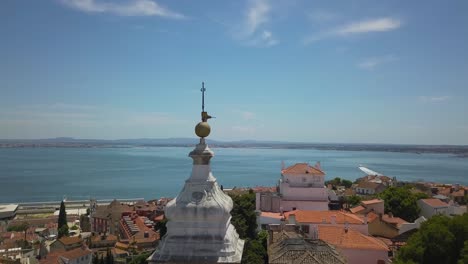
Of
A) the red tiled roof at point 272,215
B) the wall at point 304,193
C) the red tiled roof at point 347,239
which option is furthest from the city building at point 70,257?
the red tiled roof at point 347,239

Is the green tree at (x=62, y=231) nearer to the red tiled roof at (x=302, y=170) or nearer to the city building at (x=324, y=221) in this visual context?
the red tiled roof at (x=302, y=170)

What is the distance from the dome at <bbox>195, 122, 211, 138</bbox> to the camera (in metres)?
6.70

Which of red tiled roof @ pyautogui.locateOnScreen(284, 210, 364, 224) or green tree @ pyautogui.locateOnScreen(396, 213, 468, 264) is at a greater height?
green tree @ pyautogui.locateOnScreen(396, 213, 468, 264)

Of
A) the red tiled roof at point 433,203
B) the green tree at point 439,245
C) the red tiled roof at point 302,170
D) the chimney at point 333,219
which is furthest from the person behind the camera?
the red tiled roof at point 302,170

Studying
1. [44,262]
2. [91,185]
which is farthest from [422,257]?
[91,185]

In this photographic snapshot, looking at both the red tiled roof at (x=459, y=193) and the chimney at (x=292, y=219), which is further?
the red tiled roof at (x=459, y=193)

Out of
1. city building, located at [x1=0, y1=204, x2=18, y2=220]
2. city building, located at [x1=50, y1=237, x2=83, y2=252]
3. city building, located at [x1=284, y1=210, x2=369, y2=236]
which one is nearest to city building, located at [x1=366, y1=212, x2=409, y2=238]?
city building, located at [x1=284, y1=210, x2=369, y2=236]

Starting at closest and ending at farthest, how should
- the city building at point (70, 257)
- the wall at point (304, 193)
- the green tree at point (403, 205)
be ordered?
the city building at point (70, 257)
the green tree at point (403, 205)
the wall at point (304, 193)

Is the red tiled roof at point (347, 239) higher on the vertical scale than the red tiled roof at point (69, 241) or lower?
higher

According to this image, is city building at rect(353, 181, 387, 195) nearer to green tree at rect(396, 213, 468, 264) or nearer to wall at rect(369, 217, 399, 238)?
wall at rect(369, 217, 399, 238)

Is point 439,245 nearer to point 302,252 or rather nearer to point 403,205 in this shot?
point 302,252

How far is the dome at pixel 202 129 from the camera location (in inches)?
264

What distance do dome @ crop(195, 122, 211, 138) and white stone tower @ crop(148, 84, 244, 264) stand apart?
1.12 feet

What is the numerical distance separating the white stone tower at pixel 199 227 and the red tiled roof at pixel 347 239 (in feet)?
58.2
